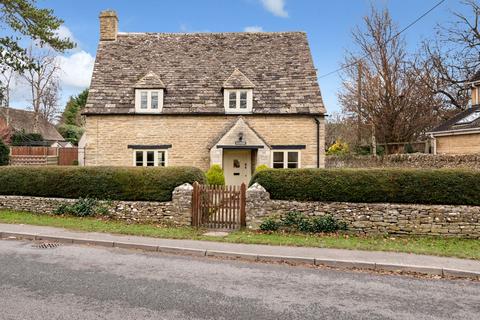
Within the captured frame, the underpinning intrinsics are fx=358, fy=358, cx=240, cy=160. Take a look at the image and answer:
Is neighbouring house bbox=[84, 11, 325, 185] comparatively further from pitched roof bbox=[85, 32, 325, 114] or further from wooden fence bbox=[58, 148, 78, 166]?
wooden fence bbox=[58, 148, 78, 166]

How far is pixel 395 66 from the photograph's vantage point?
29156 millimetres

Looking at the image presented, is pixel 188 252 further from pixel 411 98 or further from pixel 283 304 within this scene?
pixel 411 98

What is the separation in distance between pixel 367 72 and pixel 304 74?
11.9m

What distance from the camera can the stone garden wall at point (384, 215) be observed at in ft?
37.2

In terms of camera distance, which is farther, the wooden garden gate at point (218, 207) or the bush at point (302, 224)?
the wooden garden gate at point (218, 207)

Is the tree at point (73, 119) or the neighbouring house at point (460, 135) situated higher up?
the tree at point (73, 119)

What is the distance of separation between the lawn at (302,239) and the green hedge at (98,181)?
4.08 ft

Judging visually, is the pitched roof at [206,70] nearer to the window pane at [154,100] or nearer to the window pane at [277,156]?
the window pane at [154,100]

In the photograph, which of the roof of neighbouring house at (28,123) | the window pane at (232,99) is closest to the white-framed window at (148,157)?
the window pane at (232,99)

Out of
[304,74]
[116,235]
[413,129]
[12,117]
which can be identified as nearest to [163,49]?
[304,74]

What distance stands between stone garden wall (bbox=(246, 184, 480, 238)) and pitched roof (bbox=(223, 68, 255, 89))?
933 cm

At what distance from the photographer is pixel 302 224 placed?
12.0 metres

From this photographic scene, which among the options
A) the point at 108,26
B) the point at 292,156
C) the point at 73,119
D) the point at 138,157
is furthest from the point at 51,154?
the point at 73,119

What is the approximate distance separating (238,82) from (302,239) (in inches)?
469
